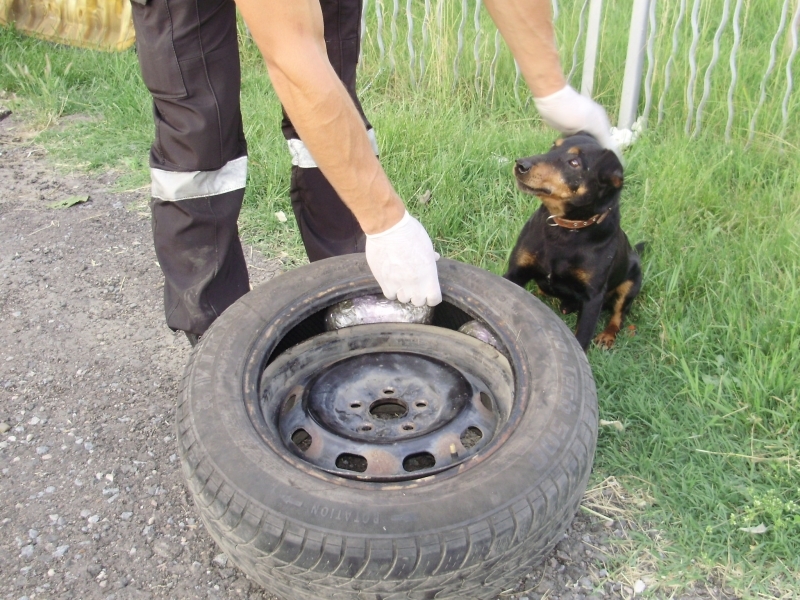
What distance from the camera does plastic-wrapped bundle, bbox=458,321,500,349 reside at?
7.41 ft

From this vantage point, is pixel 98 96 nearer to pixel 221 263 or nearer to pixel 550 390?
pixel 221 263

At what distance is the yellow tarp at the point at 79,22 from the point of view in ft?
17.2

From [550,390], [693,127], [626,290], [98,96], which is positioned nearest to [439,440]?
Result: [550,390]

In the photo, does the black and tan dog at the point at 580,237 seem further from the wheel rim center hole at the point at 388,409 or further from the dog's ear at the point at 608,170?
the wheel rim center hole at the point at 388,409

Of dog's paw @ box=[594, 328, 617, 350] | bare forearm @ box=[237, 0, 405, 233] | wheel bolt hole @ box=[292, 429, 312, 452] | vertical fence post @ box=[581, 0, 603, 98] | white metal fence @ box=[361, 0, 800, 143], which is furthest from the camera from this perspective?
vertical fence post @ box=[581, 0, 603, 98]

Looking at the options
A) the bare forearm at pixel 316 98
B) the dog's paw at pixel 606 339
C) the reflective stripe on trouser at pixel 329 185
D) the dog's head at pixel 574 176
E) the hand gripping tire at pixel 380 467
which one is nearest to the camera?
the hand gripping tire at pixel 380 467

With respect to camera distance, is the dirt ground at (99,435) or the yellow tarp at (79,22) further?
the yellow tarp at (79,22)

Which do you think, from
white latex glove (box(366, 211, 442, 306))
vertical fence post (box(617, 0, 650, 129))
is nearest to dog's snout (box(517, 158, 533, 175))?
white latex glove (box(366, 211, 442, 306))

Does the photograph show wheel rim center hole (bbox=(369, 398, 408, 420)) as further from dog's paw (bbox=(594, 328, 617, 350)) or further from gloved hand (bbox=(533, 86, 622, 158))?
gloved hand (bbox=(533, 86, 622, 158))

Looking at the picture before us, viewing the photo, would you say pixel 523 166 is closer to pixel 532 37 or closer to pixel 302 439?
pixel 532 37

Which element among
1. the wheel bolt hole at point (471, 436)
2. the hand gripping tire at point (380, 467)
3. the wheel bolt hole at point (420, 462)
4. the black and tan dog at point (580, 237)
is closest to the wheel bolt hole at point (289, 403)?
the hand gripping tire at point (380, 467)

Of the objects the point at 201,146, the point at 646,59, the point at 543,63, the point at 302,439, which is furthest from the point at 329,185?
the point at 646,59

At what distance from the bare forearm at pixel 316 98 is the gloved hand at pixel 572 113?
34.4 inches

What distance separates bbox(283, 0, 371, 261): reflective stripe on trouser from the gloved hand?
0.74 m
